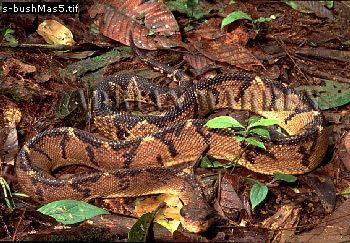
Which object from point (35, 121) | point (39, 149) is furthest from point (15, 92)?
point (39, 149)

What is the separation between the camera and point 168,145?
6.80 metres

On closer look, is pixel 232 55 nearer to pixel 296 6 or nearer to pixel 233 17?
pixel 233 17

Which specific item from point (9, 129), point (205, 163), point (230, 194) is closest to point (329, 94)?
point (205, 163)

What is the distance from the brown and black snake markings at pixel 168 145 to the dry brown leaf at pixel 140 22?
909mm

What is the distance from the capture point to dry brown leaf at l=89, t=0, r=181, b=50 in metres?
8.57

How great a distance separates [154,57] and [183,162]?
2.36 metres

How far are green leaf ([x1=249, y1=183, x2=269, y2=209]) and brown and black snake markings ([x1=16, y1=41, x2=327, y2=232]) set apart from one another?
603mm

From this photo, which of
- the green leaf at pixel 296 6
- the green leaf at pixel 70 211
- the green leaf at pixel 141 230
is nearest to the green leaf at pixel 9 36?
the green leaf at pixel 70 211

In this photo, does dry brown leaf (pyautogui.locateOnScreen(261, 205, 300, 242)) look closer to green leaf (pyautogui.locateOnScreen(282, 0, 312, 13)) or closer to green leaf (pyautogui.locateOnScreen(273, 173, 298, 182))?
green leaf (pyautogui.locateOnScreen(273, 173, 298, 182))

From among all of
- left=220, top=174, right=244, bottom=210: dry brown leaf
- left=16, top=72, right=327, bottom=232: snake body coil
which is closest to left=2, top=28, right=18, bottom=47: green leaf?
left=16, top=72, right=327, bottom=232: snake body coil

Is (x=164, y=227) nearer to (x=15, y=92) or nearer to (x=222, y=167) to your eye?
(x=222, y=167)

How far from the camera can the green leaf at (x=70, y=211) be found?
5.35 metres

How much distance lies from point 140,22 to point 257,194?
4083mm

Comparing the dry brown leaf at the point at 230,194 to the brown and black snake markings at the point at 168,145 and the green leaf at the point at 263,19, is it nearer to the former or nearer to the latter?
the brown and black snake markings at the point at 168,145
